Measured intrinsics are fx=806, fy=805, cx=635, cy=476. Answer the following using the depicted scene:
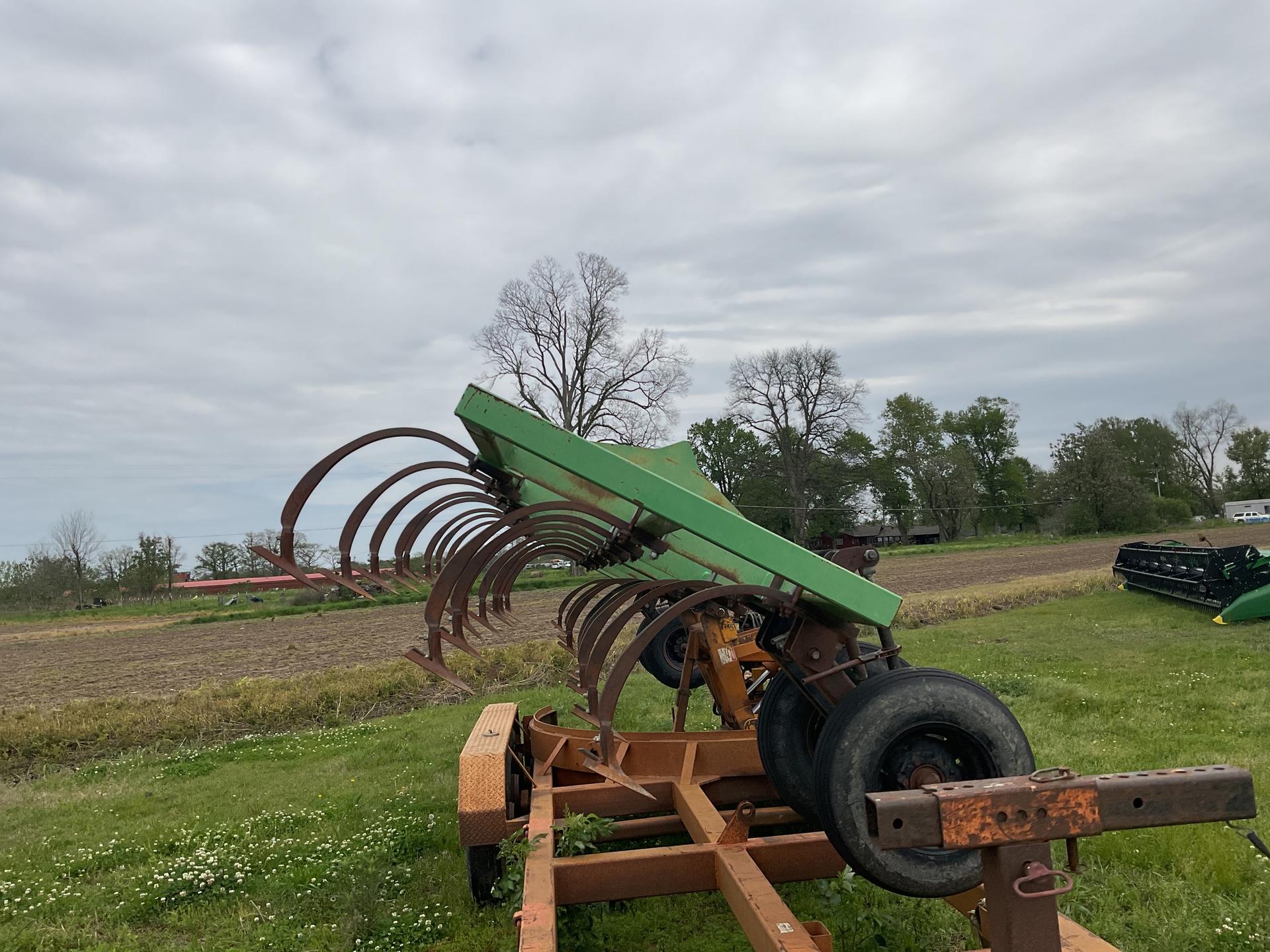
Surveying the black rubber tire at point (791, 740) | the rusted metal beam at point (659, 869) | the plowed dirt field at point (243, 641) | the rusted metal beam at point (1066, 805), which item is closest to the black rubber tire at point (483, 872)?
the rusted metal beam at point (659, 869)

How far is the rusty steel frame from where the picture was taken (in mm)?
1850

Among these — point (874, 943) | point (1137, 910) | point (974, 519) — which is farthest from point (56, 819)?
point (974, 519)

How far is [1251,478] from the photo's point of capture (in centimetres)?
7106

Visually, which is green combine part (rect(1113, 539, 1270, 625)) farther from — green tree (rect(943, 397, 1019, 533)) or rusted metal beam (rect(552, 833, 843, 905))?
green tree (rect(943, 397, 1019, 533))

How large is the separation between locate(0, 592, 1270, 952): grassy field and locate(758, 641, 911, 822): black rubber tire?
512 mm

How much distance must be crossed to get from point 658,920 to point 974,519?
7755 centimetres

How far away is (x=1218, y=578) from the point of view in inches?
475

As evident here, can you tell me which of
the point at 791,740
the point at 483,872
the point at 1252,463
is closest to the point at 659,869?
the point at 791,740

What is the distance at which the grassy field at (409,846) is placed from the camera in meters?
3.72

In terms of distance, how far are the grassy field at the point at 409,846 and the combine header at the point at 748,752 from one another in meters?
0.51

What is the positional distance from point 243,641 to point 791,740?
22328mm

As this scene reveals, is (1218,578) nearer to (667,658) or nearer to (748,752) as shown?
(667,658)

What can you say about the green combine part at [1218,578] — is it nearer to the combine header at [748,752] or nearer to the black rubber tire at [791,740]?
the combine header at [748,752]

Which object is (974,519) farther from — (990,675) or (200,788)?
(200,788)
